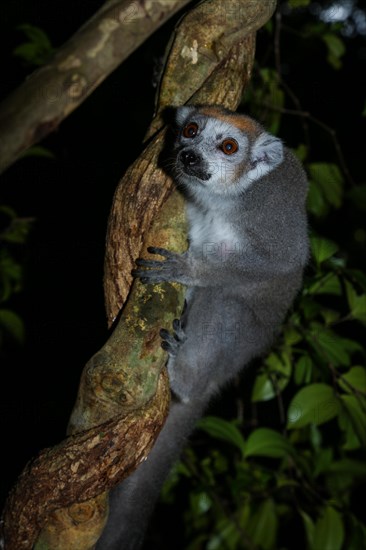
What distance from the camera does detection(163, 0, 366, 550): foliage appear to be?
470 cm

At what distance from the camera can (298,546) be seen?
24.2ft

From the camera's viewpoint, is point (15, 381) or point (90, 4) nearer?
point (15, 381)

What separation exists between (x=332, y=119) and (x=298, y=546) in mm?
7133

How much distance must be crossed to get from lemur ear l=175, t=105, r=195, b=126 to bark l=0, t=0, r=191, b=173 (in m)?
2.30

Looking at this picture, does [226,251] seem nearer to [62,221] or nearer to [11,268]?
[11,268]

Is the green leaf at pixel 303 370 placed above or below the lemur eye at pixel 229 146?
below

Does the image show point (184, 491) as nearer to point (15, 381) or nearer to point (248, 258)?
point (15, 381)

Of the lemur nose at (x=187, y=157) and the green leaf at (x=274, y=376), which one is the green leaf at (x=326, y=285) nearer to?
the green leaf at (x=274, y=376)

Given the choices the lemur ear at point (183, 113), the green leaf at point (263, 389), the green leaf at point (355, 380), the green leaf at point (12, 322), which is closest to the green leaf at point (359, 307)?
the green leaf at point (355, 380)

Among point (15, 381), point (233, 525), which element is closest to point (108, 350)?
point (233, 525)

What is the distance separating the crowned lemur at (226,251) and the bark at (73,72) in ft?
7.77

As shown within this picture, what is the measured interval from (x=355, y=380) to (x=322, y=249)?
1.15 metres

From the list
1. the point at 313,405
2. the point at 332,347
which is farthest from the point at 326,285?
the point at 313,405

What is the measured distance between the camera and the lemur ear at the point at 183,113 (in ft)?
13.9
